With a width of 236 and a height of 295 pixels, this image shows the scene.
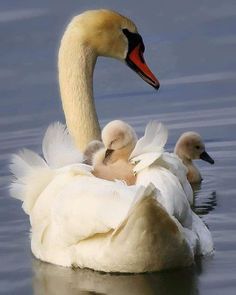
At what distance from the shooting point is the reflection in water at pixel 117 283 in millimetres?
8000

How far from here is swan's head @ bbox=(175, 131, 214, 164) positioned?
10.8 meters

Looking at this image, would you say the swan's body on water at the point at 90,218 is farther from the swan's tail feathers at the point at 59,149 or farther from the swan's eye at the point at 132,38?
the swan's eye at the point at 132,38

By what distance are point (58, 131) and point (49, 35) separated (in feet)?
23.1

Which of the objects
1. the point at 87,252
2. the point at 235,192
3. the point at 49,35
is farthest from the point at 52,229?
the point at 49,35

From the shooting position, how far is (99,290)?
8031 millimetres

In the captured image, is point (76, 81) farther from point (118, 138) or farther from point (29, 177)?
point (29, 177)

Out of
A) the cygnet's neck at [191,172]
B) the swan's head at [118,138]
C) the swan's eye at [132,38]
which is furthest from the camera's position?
the swan's eye at [132,38]

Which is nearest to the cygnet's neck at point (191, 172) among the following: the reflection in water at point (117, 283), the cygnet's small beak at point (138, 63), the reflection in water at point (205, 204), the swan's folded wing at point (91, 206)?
the reflection in water at point (205, 204)

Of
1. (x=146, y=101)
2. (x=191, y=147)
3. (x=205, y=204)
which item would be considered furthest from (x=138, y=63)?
(x=146, y=101)

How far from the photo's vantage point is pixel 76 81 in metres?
10.6

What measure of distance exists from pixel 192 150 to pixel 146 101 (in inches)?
89.7

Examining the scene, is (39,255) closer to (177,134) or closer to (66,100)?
(66,100)

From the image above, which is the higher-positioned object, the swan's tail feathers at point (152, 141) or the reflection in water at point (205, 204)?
the swan's tail feathers at point (152, 141)

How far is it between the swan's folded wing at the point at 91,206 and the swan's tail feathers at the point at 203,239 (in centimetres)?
63
